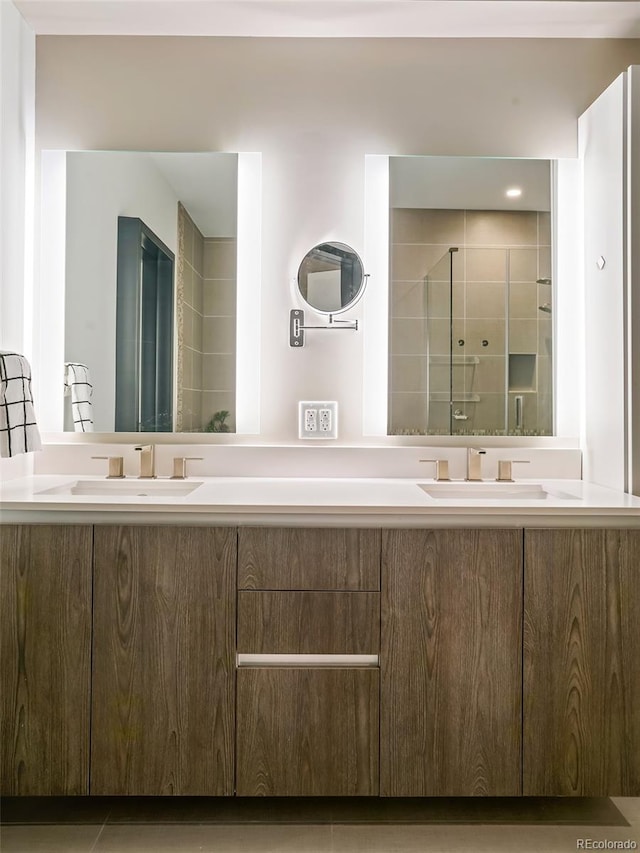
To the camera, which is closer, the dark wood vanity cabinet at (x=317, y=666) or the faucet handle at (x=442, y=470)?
the dark wood vanity cabinet at (x=317, y=666)

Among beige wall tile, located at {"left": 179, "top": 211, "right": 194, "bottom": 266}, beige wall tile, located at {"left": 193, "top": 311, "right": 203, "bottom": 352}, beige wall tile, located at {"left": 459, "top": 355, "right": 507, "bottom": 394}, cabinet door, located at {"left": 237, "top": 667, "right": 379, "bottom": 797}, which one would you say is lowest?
cabinet door, located at {"left": 237, "top": 667, "right": 379, "bottom": 797}

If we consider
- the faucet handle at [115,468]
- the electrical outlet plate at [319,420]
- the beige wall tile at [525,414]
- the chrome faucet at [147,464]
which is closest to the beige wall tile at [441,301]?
the beige wall tile at [525,414]

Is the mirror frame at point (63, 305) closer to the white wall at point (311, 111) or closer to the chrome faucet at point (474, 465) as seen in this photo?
the white wall at point (311, 111)

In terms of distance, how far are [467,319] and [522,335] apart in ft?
0.66

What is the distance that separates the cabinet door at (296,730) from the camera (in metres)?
1.51

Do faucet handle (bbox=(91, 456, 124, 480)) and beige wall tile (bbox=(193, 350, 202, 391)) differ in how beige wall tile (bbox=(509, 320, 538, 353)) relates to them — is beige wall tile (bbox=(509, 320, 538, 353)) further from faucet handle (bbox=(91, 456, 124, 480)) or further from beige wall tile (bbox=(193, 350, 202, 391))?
faucet handle (bbox=(91, 456, 124, 480))

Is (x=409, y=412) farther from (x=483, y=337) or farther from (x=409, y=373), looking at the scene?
(x=483, y=337)

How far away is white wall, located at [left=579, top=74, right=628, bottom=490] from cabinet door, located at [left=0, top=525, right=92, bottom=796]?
1.53 m

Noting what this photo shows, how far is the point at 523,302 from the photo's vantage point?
213 centimetres

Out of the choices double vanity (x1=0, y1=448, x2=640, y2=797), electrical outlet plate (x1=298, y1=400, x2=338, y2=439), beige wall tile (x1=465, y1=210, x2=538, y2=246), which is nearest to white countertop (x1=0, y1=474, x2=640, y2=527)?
double vanity (x1=0, y1=448, x2=640, y2=797)

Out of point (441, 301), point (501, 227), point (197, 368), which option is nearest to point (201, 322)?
point (197, 368)

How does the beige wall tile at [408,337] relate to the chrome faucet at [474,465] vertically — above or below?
above

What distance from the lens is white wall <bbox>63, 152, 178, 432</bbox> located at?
211cm

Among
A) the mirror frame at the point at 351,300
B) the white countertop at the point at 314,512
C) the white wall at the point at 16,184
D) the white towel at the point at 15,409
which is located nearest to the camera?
the white countertop at the point at 314,512
